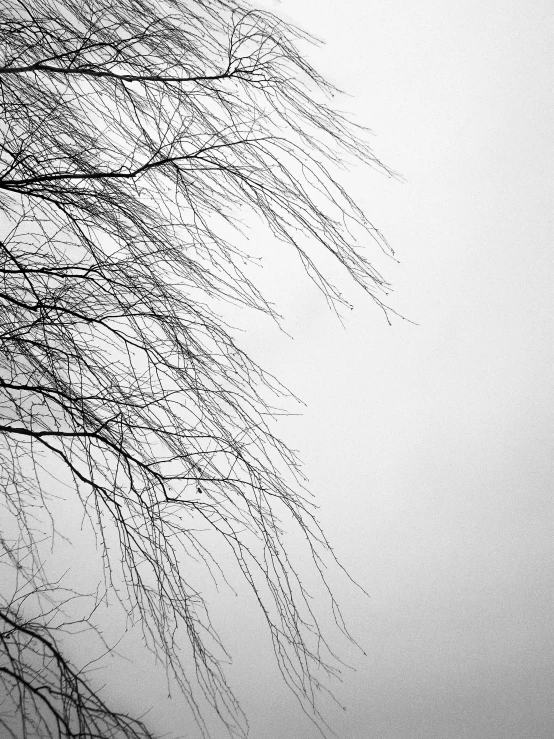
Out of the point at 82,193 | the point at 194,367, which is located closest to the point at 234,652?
the point at 194,367

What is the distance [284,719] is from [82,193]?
91.5 inches

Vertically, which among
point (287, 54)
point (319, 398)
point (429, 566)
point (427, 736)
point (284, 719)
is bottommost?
point (427, 736)

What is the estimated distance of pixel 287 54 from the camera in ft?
4.11

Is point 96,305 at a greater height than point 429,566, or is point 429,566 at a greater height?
point 96,305

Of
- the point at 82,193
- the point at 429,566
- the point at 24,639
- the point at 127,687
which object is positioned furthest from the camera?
the point at 429,566

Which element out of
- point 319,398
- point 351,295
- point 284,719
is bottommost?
point 284,719

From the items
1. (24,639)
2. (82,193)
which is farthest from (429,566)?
(82,193)

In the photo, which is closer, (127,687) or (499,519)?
(127,687)

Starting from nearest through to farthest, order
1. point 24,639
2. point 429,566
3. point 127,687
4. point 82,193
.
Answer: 1. point 82,193
2. point 24,639
3. point 127,687
4. point 429,566

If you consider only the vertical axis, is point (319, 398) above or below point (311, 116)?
above

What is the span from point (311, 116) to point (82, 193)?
41 cm

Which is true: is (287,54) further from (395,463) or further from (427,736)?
(427,736)

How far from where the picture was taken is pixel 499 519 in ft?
10.1

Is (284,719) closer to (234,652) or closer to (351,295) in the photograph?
(234,652)
